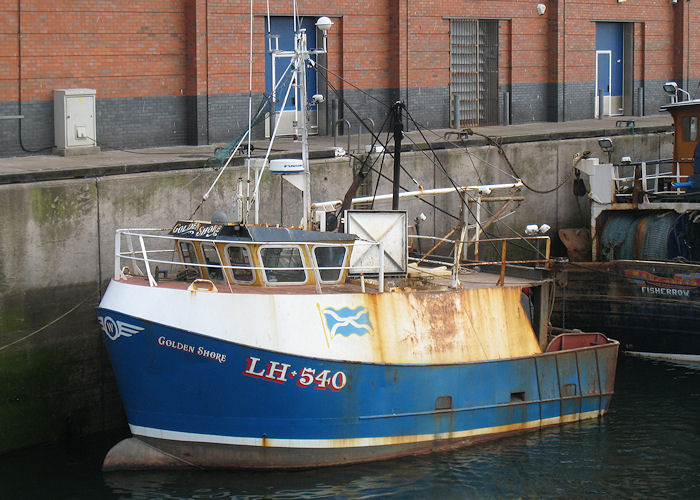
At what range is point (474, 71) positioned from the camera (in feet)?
89.7

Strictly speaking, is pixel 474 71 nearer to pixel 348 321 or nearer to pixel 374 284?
pixel 374 284

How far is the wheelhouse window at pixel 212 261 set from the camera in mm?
13656

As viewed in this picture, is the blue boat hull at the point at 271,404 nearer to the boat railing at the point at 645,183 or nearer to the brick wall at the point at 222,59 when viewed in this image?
the boat railing at the point at 645,183

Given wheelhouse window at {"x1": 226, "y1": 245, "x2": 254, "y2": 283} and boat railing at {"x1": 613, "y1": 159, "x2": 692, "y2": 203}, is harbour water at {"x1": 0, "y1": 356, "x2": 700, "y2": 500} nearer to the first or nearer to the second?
wheelhouse window at {"x1": 226, "y1": 245, "x2": 254, "y2": 283}

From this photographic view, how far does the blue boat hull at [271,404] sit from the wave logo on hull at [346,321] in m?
0.40

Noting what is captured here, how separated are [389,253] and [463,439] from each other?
2.59m

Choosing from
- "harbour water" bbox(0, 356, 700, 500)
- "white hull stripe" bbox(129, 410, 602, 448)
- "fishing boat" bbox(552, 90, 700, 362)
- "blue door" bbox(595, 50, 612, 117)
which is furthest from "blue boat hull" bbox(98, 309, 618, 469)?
"blue door" bbox(595, 50, 612, 117)

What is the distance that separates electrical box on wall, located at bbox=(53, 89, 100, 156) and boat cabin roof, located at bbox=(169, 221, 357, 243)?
22.8 feet

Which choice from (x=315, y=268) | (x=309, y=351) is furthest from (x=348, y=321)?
(x=315, y=268)

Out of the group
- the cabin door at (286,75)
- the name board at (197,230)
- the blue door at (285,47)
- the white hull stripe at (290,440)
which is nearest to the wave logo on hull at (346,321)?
the white hull stripe at (290,440)

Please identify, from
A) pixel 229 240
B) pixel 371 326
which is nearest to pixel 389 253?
pixel 371 326

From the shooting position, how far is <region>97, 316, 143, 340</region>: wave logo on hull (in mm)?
12797

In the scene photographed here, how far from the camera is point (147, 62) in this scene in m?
21.3

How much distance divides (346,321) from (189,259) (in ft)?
7.67
